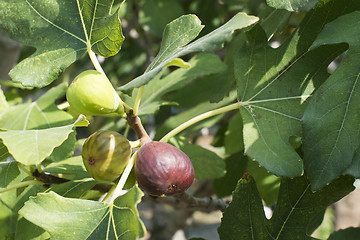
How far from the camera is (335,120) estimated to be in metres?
0.96

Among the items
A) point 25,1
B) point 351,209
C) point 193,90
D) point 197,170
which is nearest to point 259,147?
point 197,170

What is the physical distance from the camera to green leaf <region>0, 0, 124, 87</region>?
3.67ft

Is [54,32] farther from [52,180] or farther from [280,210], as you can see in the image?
[280,210]

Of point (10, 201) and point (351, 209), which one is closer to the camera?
point (10, 201)

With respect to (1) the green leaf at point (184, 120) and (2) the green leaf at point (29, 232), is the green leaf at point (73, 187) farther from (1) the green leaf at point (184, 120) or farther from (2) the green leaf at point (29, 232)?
(1) the green leaf at point (184, 120)

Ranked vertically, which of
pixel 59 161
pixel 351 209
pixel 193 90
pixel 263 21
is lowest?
pixel 351 209

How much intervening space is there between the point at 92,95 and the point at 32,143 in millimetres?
164

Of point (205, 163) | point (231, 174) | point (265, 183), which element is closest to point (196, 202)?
point (205, 163)

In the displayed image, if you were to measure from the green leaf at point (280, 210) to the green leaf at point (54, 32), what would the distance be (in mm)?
480

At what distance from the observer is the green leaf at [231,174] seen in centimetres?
172

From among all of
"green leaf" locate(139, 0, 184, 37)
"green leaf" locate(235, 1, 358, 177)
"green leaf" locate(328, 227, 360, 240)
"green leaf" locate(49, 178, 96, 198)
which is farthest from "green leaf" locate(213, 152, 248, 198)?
"green leaf" locate(139, 0, 184, 37)

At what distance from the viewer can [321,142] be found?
95 centimetres

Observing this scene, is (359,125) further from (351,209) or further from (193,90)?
(351,209)

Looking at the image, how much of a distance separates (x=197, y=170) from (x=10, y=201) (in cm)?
58
